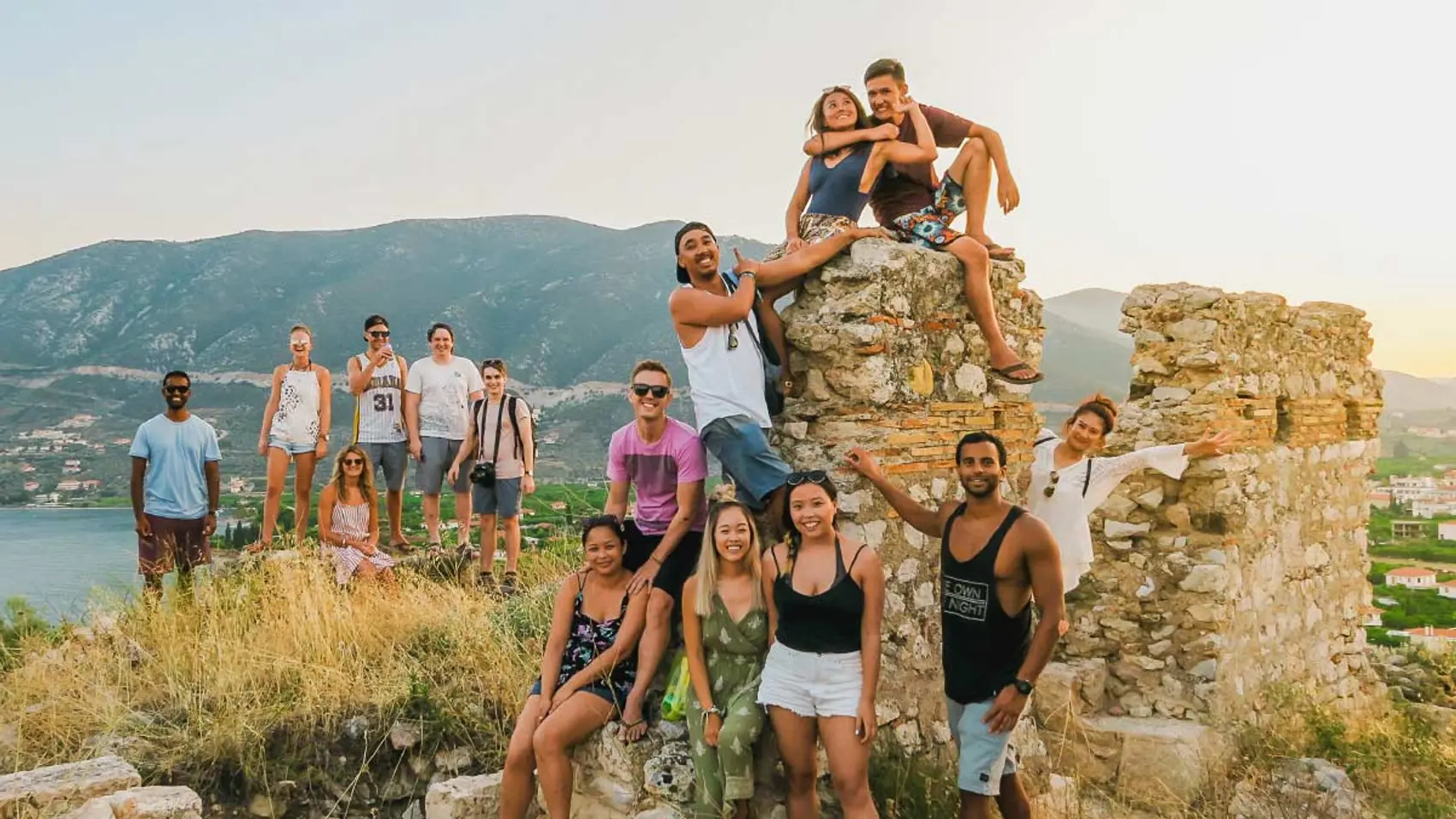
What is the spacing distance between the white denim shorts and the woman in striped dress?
455cm

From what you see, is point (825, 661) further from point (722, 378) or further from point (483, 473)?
point (483, 473)

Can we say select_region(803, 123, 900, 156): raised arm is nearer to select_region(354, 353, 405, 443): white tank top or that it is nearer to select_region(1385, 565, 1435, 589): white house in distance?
select_region(354, 353, 405, 443): white tank top

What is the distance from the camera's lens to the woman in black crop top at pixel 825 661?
12.8 feet

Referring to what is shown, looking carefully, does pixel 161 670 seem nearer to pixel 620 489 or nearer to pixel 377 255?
pixel 620 489

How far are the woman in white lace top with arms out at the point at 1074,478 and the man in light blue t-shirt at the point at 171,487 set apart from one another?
6.24m

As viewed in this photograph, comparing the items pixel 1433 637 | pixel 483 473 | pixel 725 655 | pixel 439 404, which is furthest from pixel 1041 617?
pixel 1433 637

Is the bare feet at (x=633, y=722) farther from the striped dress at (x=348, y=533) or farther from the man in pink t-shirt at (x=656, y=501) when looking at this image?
the striped dress at (x=348, y=533)

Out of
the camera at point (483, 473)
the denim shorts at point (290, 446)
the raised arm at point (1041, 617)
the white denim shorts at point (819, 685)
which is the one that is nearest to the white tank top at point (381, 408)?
the denim shorts at point (290, 446)

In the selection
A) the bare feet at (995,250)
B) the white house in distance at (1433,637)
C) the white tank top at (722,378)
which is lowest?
the white house in distance at (1433,637)

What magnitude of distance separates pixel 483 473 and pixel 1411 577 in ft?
51.1

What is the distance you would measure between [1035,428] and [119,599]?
23.0 ft

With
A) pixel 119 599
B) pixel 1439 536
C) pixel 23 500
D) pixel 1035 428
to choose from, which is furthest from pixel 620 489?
pixel 1439 536

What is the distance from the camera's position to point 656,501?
4.85m

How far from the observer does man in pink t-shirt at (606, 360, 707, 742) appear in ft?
15.1
